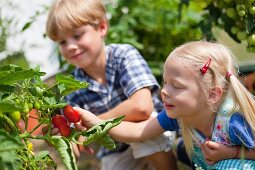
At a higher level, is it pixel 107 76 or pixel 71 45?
pixel 71 45

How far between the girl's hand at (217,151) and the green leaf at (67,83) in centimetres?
54

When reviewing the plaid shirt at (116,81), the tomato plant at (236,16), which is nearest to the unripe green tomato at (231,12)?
the tomato plant at (236,16)

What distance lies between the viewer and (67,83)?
146cm

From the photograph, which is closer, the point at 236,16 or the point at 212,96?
the point at 212,96

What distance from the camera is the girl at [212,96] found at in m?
1.75

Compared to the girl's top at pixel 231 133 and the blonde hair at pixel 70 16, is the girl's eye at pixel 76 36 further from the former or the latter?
the girl's top at pixel 231 133

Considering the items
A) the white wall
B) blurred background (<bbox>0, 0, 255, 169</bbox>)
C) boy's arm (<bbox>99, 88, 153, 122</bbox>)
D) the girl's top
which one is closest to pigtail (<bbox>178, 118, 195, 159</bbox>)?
the girl's top

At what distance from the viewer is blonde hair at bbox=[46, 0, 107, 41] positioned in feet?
7.44

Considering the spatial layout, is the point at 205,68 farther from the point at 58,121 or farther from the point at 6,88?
the point at 6,88

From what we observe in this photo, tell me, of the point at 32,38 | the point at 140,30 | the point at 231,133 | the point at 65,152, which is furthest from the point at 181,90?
the point at 32,38

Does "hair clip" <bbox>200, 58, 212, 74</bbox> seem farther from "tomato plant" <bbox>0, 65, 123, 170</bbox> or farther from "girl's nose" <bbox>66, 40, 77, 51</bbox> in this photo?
"girl's nose" <bbox>66, 40, 77, 51</bbox>

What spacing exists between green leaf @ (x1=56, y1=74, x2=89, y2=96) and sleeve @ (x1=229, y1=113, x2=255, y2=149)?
1.82ft

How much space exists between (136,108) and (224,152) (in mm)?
509

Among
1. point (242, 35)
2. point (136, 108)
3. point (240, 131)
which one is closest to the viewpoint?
point (240, 131)
